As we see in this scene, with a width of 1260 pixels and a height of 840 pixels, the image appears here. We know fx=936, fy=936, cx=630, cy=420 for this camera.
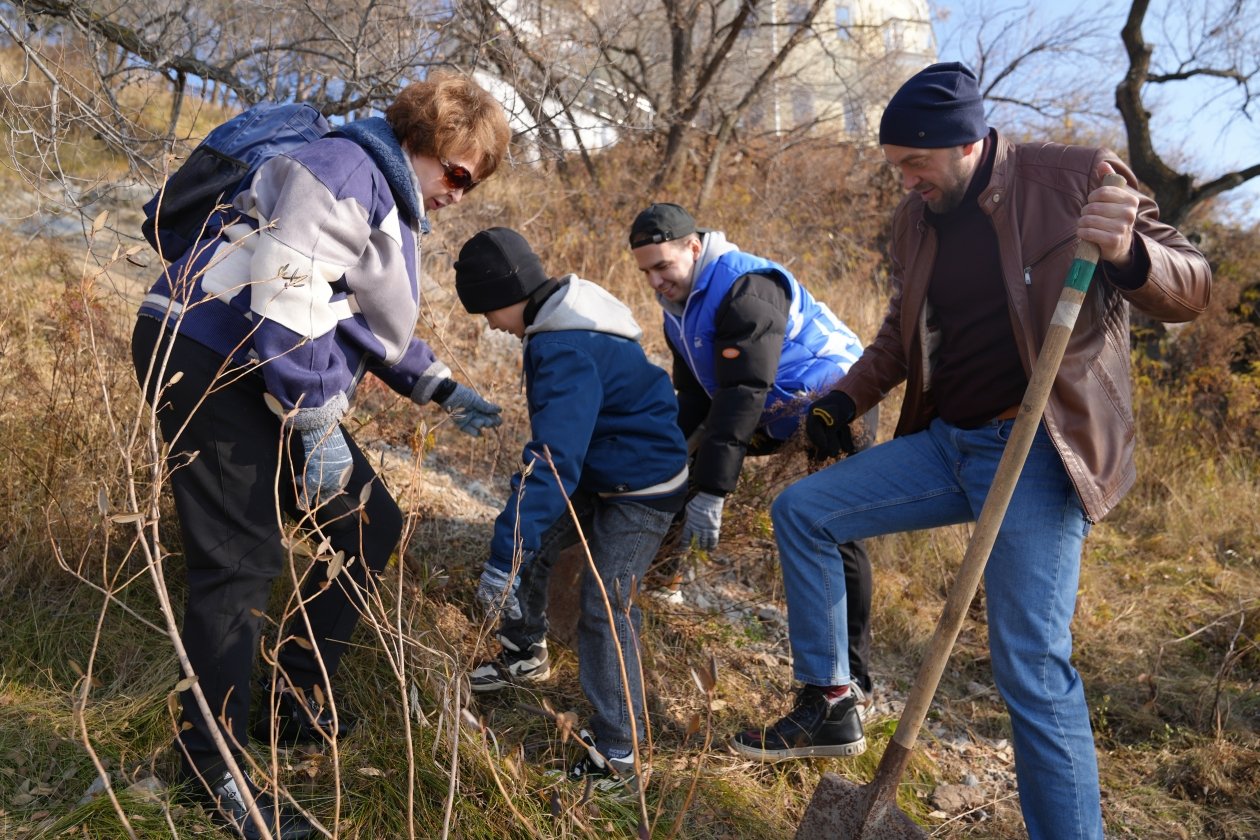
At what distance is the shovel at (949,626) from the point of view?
85.9 inches

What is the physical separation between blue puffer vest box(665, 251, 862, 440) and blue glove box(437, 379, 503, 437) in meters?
0.83

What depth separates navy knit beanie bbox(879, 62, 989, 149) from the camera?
2441 millimetres

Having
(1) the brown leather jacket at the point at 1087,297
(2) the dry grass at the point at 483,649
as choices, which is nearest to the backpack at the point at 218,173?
(2) the dry grass at the point at 483,649

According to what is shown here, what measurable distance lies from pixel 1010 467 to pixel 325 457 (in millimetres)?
1687

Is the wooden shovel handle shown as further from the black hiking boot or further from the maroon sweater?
the black hiking boot

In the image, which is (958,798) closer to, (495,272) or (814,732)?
(814,732)

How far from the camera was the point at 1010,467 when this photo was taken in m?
2.23

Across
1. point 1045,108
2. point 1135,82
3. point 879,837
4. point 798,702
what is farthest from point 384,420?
point 1045,108

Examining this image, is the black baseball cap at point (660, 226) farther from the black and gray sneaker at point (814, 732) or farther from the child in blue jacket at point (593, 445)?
the black and gray sneaker at point (814, 732)

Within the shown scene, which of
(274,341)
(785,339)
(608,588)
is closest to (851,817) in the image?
(608,588)

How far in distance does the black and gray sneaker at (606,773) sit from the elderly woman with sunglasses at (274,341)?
79 centimetres

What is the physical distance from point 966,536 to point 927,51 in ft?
36.1

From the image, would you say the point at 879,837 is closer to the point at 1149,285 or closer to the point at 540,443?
the point at 540,443

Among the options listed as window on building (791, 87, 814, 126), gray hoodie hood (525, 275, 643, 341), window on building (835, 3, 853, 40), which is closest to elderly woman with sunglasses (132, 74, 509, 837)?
gray hoodie hood (525, 275, 643, 341)
